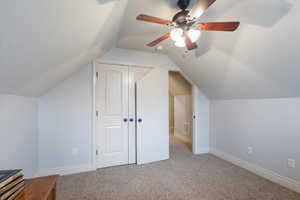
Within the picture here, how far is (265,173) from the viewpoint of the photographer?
7.59ft

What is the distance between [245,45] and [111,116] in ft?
8.06

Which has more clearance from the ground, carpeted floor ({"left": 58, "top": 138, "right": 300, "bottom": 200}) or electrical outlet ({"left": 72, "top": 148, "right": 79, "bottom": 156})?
electrical outlet ({"left": 72, "top": 148, "right": 79, "bottom": 156})

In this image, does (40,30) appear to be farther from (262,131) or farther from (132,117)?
(262,131)

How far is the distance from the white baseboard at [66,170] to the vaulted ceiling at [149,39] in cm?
144

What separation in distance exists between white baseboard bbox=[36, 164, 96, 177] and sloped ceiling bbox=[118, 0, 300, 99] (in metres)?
2.34

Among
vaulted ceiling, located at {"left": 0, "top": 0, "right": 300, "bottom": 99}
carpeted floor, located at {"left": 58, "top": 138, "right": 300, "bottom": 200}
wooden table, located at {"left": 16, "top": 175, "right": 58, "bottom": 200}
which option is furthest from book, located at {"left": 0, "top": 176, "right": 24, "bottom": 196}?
carpeted floor, located at {"left": 58, "top": 138, "right": 300, "bottom": 200}

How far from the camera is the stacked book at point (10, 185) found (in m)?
0.80

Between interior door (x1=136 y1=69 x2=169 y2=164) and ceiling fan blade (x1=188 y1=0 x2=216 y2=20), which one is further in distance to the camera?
interior door (x1=136 y1=69 x2=169 y2=164)

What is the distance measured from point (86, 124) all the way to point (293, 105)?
10.7 feet

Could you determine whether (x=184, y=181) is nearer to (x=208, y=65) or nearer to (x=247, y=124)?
(x=247, y=124)

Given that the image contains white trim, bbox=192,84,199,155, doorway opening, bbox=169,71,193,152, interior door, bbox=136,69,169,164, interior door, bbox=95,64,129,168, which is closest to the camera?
interior door, bbox=95,64,129,168

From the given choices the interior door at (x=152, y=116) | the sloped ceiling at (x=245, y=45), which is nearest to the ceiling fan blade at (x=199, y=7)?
the sloped ceiling at (x=245, y=45)

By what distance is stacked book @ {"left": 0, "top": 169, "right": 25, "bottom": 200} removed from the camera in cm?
80

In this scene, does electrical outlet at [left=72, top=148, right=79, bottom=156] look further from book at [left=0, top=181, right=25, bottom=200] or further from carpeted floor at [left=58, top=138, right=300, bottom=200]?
book at [left=0, top=181, right=25, bottom=200]
